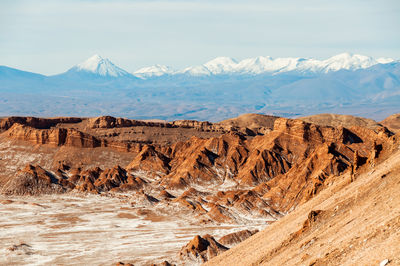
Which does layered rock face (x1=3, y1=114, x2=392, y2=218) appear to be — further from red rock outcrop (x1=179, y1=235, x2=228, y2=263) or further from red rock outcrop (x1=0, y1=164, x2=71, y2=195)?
red rock outcrop (x1=179, y1=235, x2=228, y2=263)

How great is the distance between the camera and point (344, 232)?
45.6 metres

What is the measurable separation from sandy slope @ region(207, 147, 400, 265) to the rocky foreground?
56.7 m

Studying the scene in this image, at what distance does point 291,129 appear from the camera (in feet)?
582

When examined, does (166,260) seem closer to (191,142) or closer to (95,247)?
(95,247)

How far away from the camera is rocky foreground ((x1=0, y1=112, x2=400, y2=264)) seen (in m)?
131

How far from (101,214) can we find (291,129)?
66.5m

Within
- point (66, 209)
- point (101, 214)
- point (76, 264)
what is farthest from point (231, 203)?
point (76, 264)

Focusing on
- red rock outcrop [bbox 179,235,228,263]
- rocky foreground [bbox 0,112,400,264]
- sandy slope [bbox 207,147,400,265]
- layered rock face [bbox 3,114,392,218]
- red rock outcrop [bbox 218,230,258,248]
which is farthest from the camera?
layered rock face [bbox 3,114,392,218]

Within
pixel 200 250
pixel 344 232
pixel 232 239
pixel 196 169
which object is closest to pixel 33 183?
pixel 196 169

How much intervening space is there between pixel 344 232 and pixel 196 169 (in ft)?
406

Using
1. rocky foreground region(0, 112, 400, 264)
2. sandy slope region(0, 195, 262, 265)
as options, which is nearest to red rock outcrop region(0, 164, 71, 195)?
rocky foreground region(0, 112, 400, 264)

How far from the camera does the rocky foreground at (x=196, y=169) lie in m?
131

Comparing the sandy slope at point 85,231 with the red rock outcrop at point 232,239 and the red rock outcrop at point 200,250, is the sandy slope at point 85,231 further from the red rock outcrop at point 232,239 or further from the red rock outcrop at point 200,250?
the red rock outcrop at point 232,239

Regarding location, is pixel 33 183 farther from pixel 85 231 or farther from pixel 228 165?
pixel 85 231
